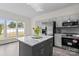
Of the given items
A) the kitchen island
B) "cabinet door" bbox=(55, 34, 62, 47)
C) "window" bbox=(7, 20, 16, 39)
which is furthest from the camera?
"window" bbox=(7, 20, 16, 39)

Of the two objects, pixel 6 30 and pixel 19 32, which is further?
pixel 19 32

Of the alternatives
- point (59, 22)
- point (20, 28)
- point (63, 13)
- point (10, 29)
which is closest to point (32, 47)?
point (59, 22)

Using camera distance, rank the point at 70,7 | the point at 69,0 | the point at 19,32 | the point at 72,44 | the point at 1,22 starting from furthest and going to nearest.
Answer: the point at 19,32 < the point at 1,22 < the point at 70,7 < the point at 72,44 < the point at 69,0

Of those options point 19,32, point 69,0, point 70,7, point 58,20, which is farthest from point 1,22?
point 69,0

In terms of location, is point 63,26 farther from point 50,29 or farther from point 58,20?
point 50,29

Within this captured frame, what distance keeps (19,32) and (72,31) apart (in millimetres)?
4683

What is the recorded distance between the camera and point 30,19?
8289 mm

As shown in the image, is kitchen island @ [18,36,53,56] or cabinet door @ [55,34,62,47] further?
cabinet door @ [55,34,62,47]

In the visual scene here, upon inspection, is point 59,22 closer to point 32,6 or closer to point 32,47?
point 32,6

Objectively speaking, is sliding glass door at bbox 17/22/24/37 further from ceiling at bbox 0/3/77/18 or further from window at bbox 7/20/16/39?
ceiling at bbox 0/3/77/18

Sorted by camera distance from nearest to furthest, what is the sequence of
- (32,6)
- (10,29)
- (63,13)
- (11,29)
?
(32,6)
(63,13)
(10,29)
(11,29)

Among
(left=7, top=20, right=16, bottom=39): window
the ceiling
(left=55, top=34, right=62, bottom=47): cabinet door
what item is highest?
the ceiling

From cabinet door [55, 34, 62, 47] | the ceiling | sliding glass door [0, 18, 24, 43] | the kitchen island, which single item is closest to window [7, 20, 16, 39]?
sliding glass door [0, 18, 24, 43]

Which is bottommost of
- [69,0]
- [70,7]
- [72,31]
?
[72,31]
